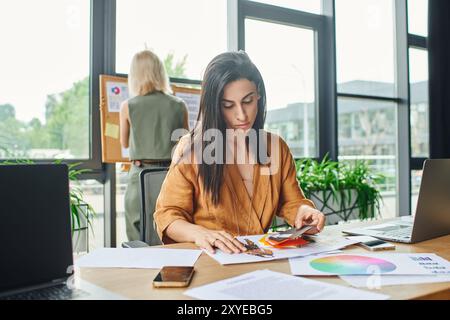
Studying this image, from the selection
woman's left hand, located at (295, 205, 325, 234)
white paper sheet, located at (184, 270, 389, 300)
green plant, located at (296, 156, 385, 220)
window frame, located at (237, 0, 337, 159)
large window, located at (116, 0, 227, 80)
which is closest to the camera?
white paper sheet, located at (184, 270, 389, 300)

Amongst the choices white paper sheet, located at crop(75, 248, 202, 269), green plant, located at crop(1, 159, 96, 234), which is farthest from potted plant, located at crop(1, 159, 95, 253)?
white paper sheet, located at crop(75, 248, 202, 269)

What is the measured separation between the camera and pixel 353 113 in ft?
12.5

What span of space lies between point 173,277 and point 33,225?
0.90 feet

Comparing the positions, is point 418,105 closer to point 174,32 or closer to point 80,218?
point 174,32

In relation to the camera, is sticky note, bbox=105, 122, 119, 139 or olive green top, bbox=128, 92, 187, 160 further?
sticky note, bbox=105, 122, 119, 139

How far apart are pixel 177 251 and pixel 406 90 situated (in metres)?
3.62

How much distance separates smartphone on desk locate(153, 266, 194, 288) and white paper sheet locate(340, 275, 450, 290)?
0.31 m

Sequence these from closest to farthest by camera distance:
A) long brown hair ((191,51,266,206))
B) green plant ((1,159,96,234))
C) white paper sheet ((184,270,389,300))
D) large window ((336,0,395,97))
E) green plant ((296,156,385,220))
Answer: white paper sheet ((184,270,389,300)) < long brown hair ((191,51,266,206)) < green plant ((1,159,96,234)) < green plant ((296,156,385,220)) < large window ((336,0,395,97))

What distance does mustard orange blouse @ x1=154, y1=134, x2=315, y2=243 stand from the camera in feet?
4.31

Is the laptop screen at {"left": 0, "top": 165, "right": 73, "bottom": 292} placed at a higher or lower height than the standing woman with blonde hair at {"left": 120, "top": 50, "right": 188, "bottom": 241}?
lower

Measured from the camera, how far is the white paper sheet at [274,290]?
700mm

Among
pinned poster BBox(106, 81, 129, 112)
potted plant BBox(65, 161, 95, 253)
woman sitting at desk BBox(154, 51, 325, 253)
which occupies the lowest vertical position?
potted plant BBox(65, 161, 95, 253)

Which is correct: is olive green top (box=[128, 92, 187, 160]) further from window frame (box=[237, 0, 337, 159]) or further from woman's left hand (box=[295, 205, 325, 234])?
window frame (box=[237, 0, 337, 159])

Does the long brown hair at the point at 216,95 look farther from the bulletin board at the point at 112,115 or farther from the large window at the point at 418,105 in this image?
the large window at the point at 418,105
